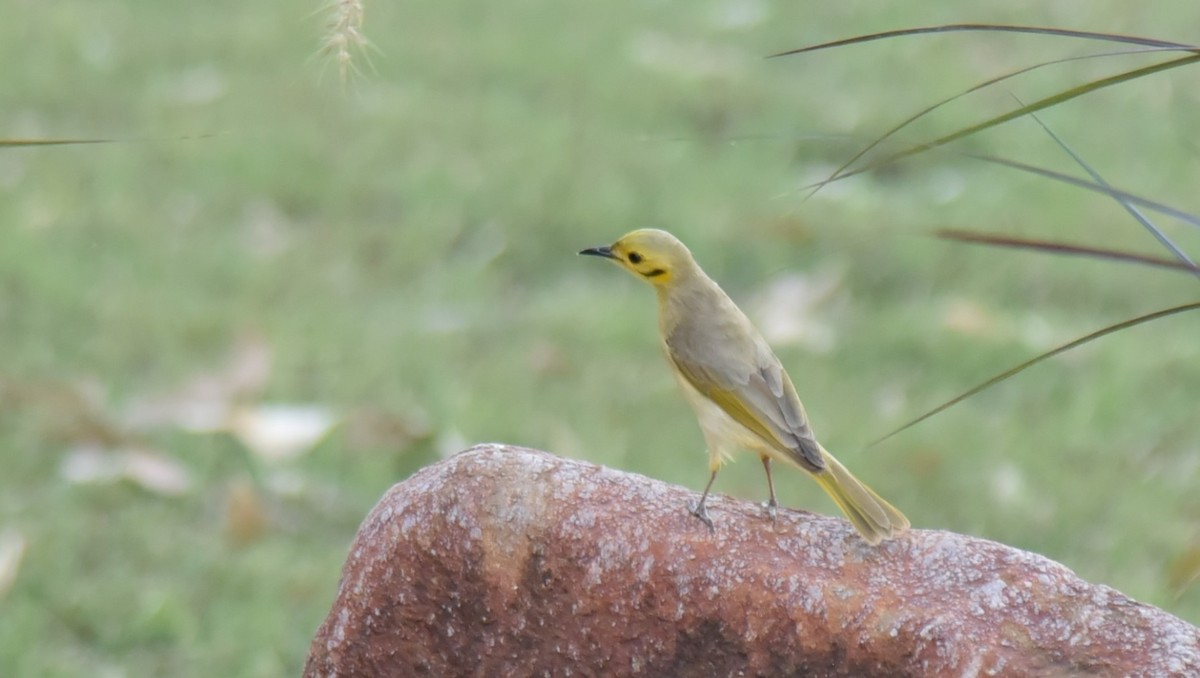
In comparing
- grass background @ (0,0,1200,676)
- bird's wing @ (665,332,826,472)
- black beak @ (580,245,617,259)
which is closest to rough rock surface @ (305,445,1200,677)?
bird's wing @ (665,332,826,472)

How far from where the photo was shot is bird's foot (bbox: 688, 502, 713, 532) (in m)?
2.68

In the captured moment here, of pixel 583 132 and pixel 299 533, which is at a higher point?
pixel 583 132

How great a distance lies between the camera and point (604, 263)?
6074mm

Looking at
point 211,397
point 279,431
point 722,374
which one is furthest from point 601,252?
point 211,397

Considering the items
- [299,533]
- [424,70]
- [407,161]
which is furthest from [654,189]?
[299,533]

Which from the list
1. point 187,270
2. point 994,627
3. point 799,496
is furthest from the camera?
point 187,270

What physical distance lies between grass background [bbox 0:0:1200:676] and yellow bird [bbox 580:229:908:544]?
50 cm

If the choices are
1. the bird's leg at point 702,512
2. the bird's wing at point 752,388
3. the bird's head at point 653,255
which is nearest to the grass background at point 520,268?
the bird's head at point 653,255

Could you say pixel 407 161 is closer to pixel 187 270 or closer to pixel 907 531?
pixel 187 270

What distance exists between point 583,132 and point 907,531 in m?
4.22

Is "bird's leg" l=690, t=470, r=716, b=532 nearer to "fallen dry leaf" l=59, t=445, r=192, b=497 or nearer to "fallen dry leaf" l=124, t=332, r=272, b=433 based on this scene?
"fallen dry leaf" l=59, t=445, r=192, b=497

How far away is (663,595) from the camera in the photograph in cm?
260

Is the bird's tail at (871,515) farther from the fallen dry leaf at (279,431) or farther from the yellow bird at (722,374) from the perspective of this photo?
the fallen dry leaf at (279,431)

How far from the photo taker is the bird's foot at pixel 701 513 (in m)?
2.68
